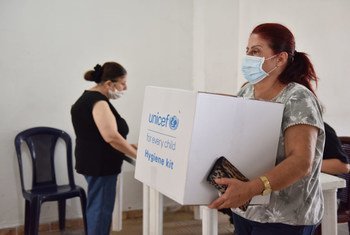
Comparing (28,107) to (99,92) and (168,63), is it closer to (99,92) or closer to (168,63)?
(99,92)

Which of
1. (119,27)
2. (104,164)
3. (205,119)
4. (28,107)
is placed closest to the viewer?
(205,119)

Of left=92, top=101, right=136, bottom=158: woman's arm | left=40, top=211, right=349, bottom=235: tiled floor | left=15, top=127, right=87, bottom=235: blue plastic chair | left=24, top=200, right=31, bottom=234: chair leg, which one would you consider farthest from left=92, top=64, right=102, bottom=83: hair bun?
left=40, top=211, right=349, bottom=235: tiled floor

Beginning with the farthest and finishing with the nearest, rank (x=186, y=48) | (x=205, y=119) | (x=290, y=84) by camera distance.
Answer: (x=186, y=48)
(x=290, y=84)
(x=205, y=119)

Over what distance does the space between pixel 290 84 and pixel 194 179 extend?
424 millimetres

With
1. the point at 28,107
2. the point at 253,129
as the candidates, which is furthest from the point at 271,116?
the point at 28,107

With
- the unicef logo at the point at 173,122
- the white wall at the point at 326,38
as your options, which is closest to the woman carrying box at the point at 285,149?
the unicef logo at the point at 173,122

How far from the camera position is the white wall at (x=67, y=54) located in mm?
3168

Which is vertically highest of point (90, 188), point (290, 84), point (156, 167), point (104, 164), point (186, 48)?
point (186, 48)

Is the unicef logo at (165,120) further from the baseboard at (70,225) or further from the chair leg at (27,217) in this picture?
the baseboard at (70,225)

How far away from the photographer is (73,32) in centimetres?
332

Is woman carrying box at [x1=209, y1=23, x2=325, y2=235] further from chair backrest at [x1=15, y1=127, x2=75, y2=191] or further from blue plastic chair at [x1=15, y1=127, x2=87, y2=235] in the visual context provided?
chair backrest at [x1=15, y1=127, x2=75, y2=191]

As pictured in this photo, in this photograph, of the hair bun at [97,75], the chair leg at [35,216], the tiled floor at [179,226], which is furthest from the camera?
the tiled floor at [179,226]

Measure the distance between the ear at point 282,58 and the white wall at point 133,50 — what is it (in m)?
2.32

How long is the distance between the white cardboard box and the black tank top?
1.34 meters
